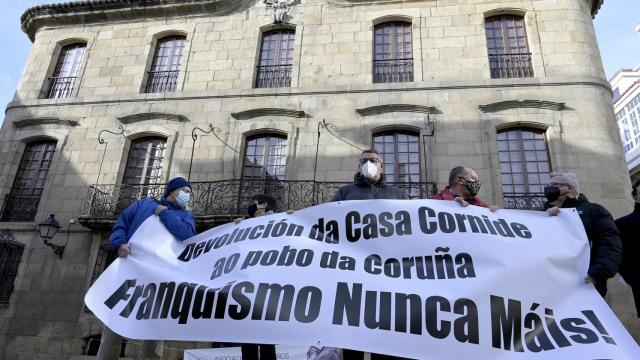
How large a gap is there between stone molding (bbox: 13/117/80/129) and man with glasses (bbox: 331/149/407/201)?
12.0 metres

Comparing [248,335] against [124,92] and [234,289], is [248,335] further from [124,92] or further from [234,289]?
[124,92]

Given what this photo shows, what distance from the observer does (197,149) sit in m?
12.2

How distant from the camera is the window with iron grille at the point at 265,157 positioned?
11953 millimetres

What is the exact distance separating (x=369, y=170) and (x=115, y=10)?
14174 millimetres

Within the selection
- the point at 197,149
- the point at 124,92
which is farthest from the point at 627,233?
the point at 124,92

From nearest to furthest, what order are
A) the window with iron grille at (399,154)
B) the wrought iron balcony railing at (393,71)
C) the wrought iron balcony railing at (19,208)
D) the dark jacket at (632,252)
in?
the dark jacket at (632,252)
the window with iron grille at (399,154)
the wrought iron balcony railing at (393,71)
the wrought iron balcony railing at (19,208)

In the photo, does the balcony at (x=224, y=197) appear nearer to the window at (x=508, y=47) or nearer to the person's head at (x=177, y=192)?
the window at (x=508, y=47)

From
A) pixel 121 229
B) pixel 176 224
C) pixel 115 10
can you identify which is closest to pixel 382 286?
pixel 176 224

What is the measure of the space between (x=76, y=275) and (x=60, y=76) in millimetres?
7556

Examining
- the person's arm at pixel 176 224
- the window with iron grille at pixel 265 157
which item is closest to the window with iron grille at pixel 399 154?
the window with iron grille at pixel 265 157

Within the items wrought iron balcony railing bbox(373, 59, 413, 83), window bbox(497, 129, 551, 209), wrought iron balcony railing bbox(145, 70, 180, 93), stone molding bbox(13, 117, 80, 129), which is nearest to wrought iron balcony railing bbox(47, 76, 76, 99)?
stone molding bbox(13, 117, 80, 129)

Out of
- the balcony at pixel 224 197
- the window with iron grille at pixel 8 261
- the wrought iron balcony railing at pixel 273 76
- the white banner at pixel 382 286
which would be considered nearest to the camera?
the white banner at pixel 382 286

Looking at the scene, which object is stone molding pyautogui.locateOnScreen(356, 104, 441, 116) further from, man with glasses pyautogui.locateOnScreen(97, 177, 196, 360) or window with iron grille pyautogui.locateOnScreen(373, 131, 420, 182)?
man with glasses pyautogui.locateOnScreen(97, 177, 196, 360)

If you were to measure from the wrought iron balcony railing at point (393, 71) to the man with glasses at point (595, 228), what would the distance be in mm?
8382
